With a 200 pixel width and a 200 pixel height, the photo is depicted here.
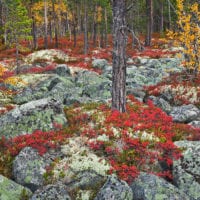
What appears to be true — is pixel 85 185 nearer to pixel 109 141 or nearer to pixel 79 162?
pixel 79 162

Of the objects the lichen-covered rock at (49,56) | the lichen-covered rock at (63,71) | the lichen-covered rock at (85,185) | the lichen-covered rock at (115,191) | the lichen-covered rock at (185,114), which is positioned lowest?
the lichen-covered rock at (85,185)

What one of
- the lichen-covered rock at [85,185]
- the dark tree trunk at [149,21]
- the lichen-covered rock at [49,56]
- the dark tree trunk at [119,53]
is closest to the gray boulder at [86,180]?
the lichen-covered rock at [85,185]

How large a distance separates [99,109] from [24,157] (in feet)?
17.6

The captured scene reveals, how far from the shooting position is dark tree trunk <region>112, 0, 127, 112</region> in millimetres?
12742

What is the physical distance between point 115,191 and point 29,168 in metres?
3.10

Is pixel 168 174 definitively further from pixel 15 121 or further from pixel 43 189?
pixel 15 121

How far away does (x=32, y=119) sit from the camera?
12438mm

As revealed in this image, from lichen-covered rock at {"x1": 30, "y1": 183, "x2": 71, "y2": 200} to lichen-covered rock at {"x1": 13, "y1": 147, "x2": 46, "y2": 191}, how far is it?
A: 107 cm

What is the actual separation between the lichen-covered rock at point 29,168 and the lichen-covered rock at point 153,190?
9.84ft

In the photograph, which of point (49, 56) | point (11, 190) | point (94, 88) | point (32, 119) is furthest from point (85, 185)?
point (49, 56)

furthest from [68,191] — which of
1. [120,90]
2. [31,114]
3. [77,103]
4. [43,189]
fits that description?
[77,103]

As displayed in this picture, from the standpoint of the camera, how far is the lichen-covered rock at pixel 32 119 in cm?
1211

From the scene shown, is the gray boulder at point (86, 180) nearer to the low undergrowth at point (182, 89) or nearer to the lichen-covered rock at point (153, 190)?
the lichen-covered rock at point (153, 190)

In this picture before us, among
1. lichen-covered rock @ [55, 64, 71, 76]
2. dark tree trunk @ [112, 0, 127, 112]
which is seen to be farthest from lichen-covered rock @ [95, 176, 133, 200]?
lichen-covered rock @ [55, 64, 71, 76]
